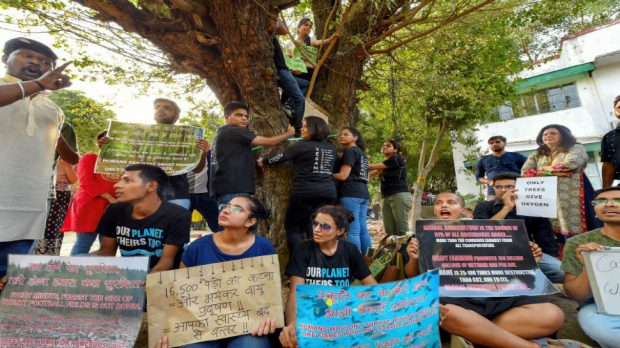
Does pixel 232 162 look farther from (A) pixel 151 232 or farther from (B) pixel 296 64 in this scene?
(B) pixel 296 64

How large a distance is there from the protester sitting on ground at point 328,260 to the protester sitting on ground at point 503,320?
488 millimetres

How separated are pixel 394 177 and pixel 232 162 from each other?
2.93 m

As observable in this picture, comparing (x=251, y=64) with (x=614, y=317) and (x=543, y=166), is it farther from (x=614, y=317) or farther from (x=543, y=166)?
(x=614, y=317)

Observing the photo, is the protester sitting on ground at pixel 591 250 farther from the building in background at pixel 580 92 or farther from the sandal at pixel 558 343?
the building in background at pixel 580 92

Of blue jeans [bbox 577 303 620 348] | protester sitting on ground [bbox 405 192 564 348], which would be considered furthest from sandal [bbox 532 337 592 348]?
blue jeans [bbox 577 303 620 348]

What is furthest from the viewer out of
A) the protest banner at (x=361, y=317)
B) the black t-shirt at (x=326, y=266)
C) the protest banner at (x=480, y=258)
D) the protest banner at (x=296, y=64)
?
the protest banner at (x=296, y=64)

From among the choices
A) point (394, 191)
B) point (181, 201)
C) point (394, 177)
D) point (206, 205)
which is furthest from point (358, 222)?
point (181, 201)

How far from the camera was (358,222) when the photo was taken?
4160 millimetres

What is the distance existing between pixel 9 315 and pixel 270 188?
2.76 metres

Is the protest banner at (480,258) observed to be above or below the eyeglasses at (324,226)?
below

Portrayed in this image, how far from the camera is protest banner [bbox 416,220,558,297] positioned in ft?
7.67

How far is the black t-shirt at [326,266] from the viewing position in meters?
2.53

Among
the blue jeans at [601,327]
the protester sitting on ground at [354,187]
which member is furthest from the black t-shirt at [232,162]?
the blue jeans at [601,327]

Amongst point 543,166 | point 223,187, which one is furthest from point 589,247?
point 223,187
